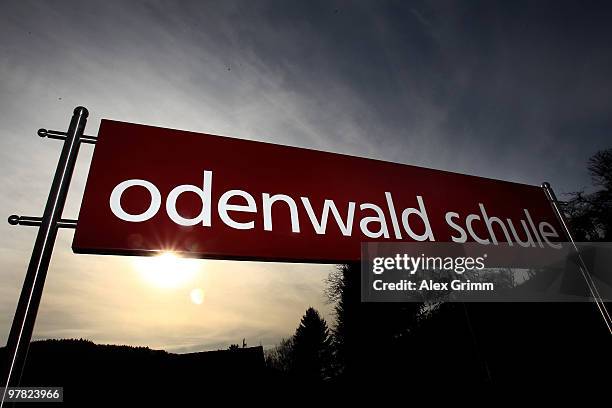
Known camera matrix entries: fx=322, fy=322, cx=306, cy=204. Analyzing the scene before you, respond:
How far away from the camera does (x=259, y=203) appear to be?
177 centimetres

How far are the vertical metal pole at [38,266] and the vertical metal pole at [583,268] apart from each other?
3.25 metres

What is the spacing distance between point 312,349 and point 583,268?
164 feet

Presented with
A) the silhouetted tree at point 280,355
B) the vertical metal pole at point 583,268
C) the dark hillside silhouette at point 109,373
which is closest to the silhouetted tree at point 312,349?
the silhouetted tree at point 280,355

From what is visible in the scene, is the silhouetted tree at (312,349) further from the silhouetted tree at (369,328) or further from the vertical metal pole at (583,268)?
the vertical metal pole at (583,268)

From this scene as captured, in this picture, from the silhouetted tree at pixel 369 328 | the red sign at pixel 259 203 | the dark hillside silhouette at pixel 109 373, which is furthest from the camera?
the silhouetted tree at pixel 369 328

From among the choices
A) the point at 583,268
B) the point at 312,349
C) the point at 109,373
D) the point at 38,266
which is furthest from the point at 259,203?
the point at 312,349

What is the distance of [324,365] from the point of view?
46000 millimetres

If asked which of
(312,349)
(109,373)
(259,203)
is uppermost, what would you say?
(312,349)

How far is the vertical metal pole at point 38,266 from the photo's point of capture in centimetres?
119

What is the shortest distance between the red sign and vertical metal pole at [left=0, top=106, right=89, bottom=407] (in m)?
0.12

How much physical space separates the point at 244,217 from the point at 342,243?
560mm

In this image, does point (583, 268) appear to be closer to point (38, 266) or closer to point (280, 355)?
point (38, 266)

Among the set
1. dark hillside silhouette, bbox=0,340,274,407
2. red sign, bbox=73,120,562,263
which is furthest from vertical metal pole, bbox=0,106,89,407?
dark hillside silhouette, bbox=0,340,274,407

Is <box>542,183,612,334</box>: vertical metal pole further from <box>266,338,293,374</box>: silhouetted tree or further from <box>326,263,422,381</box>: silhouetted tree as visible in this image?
<box>266,338,293,374</box>: silhouetted tree
